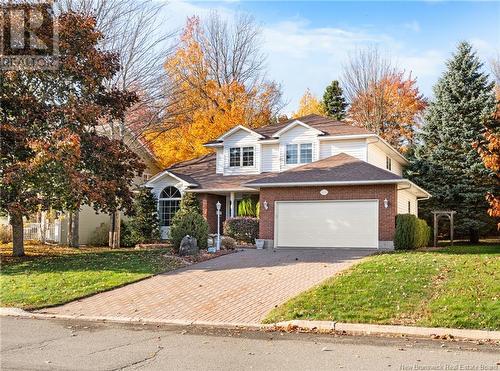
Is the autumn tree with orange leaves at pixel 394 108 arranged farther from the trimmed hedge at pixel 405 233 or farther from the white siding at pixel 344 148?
the trimmed hedge at pixel 405 233

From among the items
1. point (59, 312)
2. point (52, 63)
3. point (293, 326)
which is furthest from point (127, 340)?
point (52, 63)

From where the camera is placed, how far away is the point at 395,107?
130 ft

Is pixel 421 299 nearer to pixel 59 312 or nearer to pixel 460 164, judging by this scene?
pixel 59 312

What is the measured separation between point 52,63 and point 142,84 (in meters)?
9.34

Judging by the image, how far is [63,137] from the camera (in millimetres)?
17359

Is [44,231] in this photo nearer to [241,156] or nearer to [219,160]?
[219,160]

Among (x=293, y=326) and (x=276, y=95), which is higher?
(x=276, y=95)

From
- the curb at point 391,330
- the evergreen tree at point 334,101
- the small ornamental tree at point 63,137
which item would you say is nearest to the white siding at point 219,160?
the small ornamental tree at point 63,137

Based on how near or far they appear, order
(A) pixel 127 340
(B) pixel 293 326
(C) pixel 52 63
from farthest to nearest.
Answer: (C) pixel 52 63 → (B) pixel 293 326 → (A) pixel 127 340

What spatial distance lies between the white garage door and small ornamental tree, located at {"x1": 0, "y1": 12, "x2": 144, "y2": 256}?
626 centimetres

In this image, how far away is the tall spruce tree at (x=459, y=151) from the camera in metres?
28.9

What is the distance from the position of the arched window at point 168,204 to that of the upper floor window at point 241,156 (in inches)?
129

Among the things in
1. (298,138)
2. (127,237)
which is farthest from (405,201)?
(127,237)

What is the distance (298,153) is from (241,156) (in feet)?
10.6
